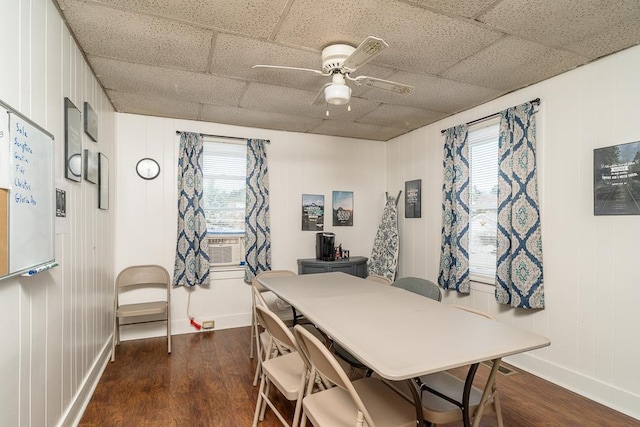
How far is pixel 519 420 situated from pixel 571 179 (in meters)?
1.79

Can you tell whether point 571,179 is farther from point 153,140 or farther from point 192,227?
point 153,140

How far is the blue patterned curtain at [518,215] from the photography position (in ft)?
8.85

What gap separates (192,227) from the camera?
3.65 m

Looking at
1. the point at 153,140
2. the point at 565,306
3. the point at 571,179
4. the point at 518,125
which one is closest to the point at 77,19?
the point at 153,140

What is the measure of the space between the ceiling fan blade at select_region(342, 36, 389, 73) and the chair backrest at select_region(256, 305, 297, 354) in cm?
148

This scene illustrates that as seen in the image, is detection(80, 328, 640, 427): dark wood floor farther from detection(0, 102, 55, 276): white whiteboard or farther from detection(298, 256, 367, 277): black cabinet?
detection(0, 102, 55, 276): white whiteboard

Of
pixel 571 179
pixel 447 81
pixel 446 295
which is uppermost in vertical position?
pixel 447 81

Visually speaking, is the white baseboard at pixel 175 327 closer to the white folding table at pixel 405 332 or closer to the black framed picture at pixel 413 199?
the white folding table at pixel 405 332

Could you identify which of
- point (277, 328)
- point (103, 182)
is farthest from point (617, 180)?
point (103, 182)

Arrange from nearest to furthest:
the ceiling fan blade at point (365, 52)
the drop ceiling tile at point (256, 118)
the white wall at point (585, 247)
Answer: the ceiling fan blade at point (365, 52) → the white wall at point (585, 247) → the drop ceiling tile at point (256, 118)

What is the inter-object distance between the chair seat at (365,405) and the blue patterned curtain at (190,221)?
99.0 inches

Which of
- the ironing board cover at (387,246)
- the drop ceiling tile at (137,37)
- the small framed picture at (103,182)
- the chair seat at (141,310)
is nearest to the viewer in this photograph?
the drop ceiling tile at (137,37)

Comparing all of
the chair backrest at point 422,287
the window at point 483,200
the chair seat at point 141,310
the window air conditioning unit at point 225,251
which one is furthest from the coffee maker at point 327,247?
the chair seat at point 141,310

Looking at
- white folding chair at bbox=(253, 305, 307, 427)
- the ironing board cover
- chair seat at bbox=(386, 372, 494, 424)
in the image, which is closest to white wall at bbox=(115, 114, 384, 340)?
the ironing board cover
